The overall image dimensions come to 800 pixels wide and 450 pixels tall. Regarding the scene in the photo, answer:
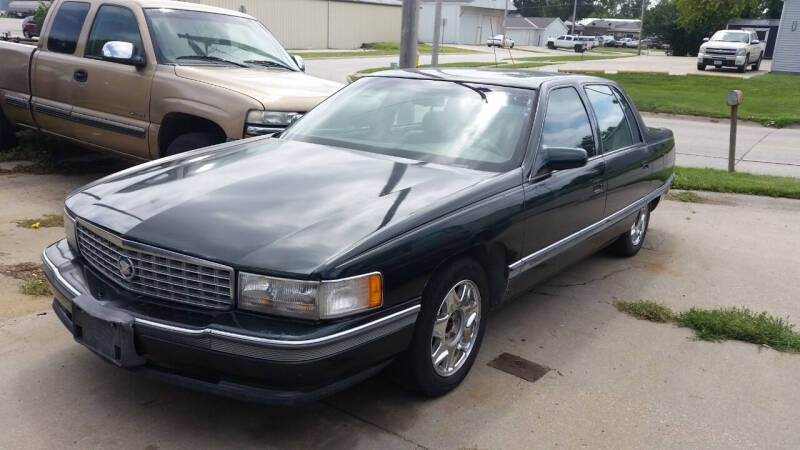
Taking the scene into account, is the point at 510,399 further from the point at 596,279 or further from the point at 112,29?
the point at 112,29

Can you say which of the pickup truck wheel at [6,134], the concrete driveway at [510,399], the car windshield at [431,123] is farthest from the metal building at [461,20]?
the concrete driveway at [510,399]

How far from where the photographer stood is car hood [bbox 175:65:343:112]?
→ 241 inches

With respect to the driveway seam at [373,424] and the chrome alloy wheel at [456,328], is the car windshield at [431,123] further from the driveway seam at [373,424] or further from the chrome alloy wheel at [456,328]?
the driveway seam at [373,424]

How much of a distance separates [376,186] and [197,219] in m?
0.91

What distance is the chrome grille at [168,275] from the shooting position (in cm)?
292

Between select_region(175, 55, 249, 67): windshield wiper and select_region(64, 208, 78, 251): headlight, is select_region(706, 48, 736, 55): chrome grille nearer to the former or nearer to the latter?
select_region(175, 55, 249, 67): windshield wiper

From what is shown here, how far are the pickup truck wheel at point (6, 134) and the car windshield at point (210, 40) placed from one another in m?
2.85

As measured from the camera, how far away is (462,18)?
65.6m

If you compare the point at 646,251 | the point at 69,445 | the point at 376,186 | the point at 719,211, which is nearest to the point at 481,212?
the point at 376,186

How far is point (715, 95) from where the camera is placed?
70.6 ft

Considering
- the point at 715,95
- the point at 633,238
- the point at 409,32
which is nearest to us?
the point at 633,238

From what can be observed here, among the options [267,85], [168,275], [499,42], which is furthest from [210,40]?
[499,42]

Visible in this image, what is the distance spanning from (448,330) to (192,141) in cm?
364

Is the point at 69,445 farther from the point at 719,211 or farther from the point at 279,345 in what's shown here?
the point at 719,211
